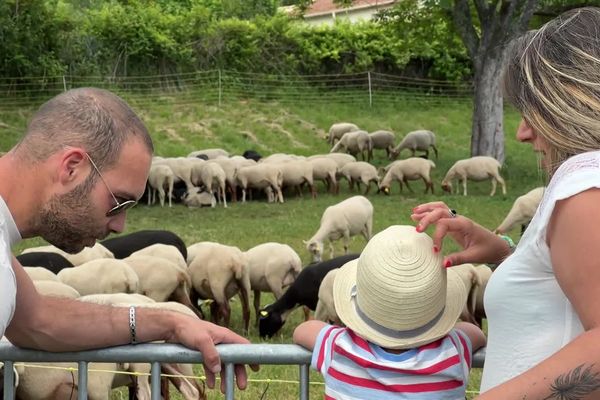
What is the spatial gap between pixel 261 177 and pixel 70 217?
54.0ft

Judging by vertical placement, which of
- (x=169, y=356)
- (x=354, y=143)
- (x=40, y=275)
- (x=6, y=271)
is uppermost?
(x=6, y=271)

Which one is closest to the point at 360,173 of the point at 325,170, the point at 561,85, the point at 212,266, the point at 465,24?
the point at 325,170

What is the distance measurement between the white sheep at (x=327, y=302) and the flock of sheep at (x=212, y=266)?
1 centimetres

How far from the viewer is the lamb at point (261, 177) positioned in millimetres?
19078

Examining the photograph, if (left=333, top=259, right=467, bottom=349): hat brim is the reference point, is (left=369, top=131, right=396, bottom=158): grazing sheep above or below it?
below

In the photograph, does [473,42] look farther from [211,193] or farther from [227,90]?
[227,90]

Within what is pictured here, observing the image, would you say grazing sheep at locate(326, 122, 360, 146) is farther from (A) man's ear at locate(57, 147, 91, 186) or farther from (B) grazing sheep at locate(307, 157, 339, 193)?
(A) man's ear at locate(57, 147, 91, 186)

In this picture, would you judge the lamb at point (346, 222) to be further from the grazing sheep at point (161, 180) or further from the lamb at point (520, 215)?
the grazing sheep at point (161, 180)

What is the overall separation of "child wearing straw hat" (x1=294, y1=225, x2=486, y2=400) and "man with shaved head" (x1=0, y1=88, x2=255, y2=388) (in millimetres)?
389

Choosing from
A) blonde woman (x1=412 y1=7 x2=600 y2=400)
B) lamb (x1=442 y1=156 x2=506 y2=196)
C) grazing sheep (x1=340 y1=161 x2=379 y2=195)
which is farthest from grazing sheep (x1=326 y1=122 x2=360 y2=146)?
blonde woman (x1=412 y1=7 x2=600 y2=400)

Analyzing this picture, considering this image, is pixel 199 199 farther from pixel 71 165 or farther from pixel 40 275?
pixel 71 165

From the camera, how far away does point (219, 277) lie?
32.7 feet

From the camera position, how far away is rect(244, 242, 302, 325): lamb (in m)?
10.6

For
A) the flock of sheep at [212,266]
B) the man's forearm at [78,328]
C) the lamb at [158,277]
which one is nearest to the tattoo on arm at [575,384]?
the man's forearm at [78,328]
